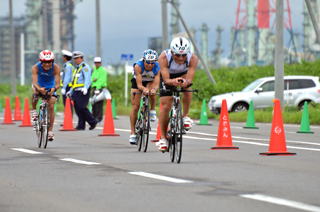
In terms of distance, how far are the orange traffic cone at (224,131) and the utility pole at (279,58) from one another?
10487mm

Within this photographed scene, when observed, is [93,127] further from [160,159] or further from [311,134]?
[160,159]

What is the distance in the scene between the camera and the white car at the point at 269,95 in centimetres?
2447

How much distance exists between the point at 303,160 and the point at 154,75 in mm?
3182

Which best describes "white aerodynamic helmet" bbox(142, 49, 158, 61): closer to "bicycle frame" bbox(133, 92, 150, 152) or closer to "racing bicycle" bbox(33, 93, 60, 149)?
"bicycle frame" bbox(133, 92, 150, 152)

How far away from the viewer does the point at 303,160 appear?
9281 mm

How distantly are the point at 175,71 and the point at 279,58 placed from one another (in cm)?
1272

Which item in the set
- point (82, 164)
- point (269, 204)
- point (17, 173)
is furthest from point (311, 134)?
point (269, 204)

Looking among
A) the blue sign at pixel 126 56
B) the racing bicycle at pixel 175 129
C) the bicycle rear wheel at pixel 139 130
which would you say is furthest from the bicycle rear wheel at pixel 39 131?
the blue sign at pixel 126 56

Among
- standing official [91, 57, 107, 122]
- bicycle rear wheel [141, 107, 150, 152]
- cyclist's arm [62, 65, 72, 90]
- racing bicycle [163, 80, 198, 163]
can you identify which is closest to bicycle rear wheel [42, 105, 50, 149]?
bicycle rear wheel [141, 107, 150, 152]

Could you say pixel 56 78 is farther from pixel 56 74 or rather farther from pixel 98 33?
pixel 98 33

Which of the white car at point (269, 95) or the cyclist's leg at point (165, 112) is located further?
the white car at point (269, 95)

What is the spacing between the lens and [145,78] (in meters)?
11.2

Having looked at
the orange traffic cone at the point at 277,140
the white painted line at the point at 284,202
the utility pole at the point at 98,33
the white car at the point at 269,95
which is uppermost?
the utility pole at the point at 98,33

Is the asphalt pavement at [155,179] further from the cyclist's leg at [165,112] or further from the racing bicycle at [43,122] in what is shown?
the cyclist's leg at [165,112]
